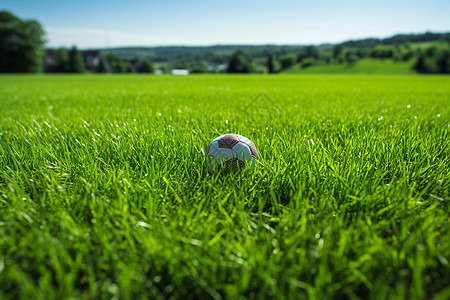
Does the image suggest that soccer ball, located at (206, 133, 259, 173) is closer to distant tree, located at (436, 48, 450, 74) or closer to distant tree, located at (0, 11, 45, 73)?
distant tree, located at (0, 11, 45, 73)

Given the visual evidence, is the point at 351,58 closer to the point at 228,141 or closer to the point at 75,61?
the point at 75,61

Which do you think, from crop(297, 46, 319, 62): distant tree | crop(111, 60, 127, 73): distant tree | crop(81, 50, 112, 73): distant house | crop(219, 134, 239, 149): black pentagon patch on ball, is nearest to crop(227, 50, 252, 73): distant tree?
crop(297, 46, 319, 62): distant tree

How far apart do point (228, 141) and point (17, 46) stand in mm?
72703

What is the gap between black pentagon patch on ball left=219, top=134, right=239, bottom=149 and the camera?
6.53ft

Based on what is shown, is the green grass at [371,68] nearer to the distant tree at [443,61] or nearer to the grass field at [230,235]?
the distant tree at [443,61]

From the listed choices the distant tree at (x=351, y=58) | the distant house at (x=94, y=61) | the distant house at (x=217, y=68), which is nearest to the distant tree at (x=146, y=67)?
the distant house at (x=94, y=61)

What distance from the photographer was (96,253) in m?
1.17

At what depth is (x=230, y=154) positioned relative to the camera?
6.37ft

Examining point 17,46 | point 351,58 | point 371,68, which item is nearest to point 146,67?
point 17,46

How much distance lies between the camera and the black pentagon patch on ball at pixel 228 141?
1.99m

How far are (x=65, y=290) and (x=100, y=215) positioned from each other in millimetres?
413

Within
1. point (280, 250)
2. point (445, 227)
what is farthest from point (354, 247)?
point (445, 227)

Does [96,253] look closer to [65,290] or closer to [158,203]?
[65,290]

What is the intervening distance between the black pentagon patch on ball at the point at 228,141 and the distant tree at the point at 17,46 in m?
71.9
